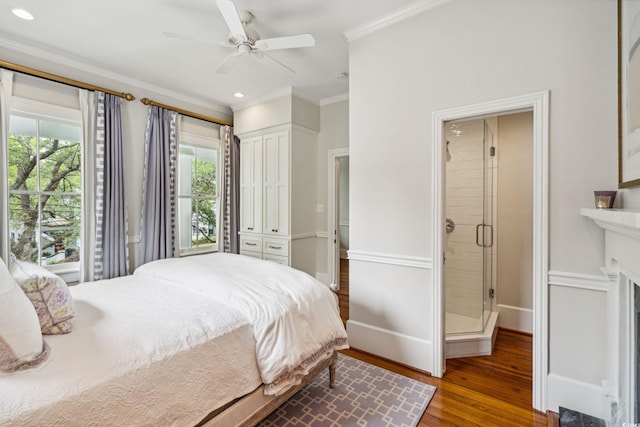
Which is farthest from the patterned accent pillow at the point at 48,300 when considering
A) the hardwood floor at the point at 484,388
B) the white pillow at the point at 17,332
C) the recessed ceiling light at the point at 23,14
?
the recessed ceiling light at the point at 23,14

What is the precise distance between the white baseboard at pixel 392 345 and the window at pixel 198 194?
8.60 feet

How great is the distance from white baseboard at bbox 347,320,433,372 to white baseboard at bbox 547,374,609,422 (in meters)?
0.74

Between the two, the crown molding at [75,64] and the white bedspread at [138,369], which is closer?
the white bedspread at [138,369]

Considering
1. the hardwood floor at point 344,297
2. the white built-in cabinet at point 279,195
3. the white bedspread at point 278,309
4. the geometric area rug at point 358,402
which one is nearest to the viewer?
the white bedspread at point 278,309

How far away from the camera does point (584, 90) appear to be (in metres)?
1.70

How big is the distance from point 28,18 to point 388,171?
3.18m

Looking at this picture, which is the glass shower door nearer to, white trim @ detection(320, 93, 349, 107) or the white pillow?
white trim @ detection(320, 93, 349, 107)

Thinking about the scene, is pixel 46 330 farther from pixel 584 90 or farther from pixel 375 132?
pixel 584 90

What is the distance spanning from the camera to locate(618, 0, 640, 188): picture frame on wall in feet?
4.08

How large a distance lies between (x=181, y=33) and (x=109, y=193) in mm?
1840

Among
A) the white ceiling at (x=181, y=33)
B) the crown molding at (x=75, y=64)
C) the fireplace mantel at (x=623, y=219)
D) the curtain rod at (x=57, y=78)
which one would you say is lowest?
the fireplace mantel at (x=623, y=219)

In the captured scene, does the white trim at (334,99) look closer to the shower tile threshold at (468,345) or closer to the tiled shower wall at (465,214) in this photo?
the tiled shower wall at (465,214)

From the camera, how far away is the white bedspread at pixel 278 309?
1.59 metres

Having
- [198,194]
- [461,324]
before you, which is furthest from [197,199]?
[461,324]
